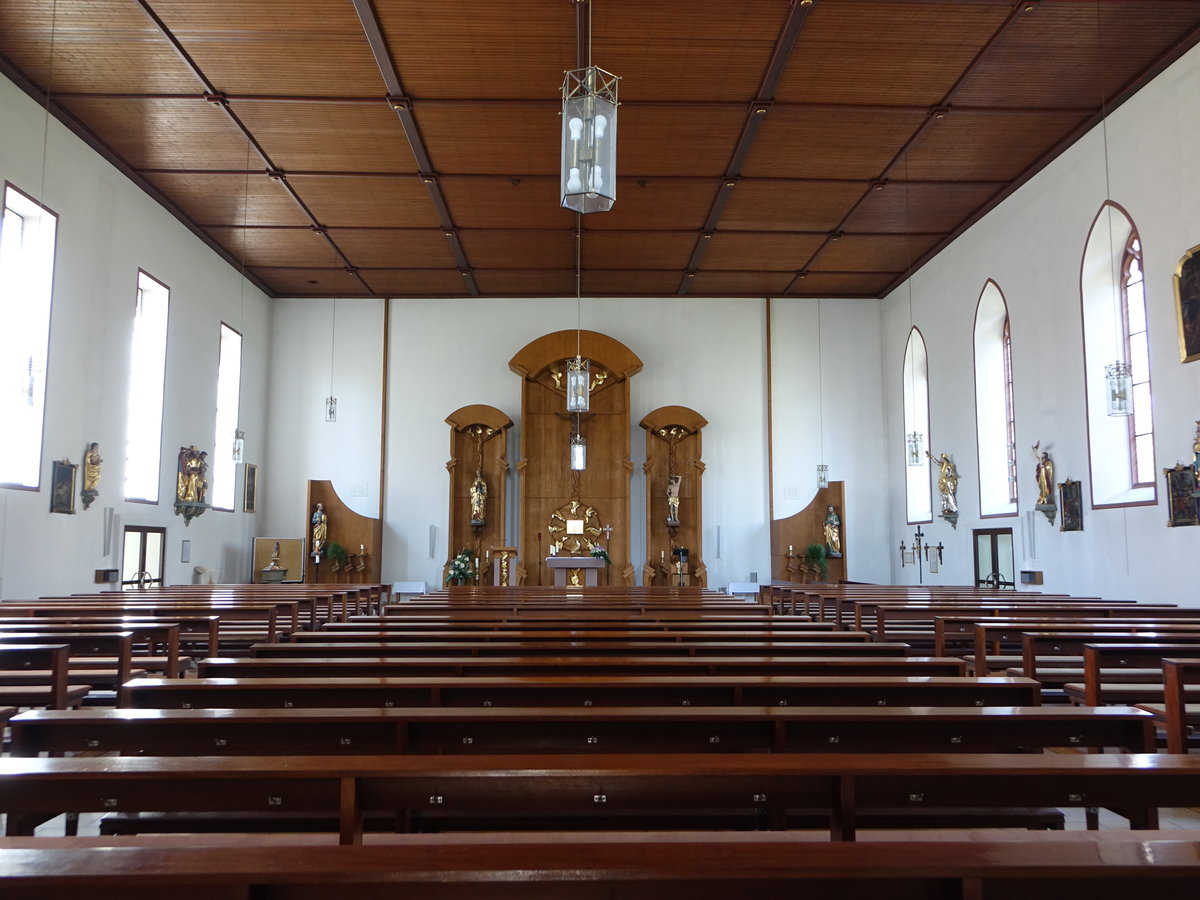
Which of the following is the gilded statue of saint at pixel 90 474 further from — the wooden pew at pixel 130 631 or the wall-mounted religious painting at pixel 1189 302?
the wall-mounted religious painting at pixel 1189 302

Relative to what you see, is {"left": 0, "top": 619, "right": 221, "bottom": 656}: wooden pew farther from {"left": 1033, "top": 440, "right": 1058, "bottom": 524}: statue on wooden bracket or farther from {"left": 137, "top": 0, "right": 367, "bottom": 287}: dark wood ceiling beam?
{"left": 1033, "top": 440, "right": 1058, "bottom": 524}: statue on wooden bracket

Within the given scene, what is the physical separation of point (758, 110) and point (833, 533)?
9.16 m

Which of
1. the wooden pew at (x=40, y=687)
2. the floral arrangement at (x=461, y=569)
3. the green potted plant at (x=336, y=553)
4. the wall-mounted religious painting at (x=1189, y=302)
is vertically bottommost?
the wooden pew at (x=40, y=687)

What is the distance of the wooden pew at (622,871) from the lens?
4.46 ft

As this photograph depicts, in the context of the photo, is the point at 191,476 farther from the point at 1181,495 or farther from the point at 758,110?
the point at 1181,495

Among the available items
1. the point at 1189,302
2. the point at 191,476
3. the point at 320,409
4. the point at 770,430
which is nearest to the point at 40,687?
the point at 1189,302

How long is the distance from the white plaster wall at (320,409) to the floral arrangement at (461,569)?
2533mm

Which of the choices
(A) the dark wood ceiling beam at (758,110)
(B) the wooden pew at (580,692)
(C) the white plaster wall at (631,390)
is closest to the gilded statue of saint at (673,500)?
(C) the white plaster wall at (631,390)

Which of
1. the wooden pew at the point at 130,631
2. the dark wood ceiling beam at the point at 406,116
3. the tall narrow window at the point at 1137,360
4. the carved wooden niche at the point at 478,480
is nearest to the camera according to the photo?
the wooden pew at the point at 130,631

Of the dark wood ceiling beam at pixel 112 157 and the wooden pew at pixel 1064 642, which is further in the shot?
the dark wood ceiling beam at pixel 112 157

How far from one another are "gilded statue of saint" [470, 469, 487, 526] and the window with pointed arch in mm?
10613

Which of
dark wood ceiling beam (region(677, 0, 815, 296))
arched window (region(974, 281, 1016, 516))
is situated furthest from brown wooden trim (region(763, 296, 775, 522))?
arched window (region(974, 281, 1016, 516))

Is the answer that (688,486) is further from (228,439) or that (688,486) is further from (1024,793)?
(1024,793)

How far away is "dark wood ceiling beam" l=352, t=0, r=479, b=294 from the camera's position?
9.01 meters
